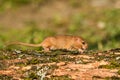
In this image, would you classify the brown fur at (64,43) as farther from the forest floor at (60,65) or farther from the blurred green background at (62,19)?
the blurred green background at (62,19)

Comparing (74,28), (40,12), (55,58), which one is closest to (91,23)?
(74,28)

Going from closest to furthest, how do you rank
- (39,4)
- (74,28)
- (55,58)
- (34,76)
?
(34,76)
(55,58)
(74,28)
(39,4)

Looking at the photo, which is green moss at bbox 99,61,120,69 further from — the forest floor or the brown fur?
the brown fur

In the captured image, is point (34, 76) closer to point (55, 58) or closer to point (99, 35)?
point (55, 58)

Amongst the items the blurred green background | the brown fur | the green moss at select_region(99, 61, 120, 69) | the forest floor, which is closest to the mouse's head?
the brown fur

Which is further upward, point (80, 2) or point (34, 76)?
point (80, 2)

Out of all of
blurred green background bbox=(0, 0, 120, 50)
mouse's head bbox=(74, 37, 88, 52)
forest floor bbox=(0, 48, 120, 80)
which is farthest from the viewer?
blurred green background bbox=(0, 0, 120, 50)

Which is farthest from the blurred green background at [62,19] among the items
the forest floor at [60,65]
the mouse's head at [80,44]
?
the forest floor at [60,65]

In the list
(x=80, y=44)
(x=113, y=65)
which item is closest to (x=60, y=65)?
(x=113, y=65)
